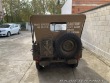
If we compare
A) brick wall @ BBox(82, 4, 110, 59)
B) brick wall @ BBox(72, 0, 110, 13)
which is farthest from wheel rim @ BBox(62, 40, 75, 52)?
brick wall @ BBox(72, 0, 110, 13)

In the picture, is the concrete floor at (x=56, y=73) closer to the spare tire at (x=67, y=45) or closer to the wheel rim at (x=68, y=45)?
the spare tire at (x=67, y=45)

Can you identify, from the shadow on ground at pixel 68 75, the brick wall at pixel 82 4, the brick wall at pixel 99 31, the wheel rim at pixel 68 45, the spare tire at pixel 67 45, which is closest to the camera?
the shadow on ground at pixel 68 75

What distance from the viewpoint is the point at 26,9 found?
1387 inches

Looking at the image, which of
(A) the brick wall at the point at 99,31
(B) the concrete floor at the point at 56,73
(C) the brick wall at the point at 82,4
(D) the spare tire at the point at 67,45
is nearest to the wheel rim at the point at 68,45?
(D) the spare tire at the point at 67,45

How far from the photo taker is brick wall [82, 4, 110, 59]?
295 inches

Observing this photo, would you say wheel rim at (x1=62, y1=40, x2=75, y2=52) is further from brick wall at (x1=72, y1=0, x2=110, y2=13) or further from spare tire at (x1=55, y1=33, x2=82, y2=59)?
brick wall at (x1=72, y1=0, x2=110, y2=13)

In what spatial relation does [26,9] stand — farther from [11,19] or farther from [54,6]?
[54,6]

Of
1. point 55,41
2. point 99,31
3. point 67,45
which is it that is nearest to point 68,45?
point 67,45

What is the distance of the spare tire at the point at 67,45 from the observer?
5527 mm

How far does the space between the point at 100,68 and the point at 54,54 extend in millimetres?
1927

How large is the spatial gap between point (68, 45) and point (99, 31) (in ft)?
10.9

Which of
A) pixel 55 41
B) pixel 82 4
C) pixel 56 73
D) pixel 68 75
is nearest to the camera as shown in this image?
pixel 55 41

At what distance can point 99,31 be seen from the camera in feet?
27.9

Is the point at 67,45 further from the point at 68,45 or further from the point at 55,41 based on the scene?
the point at 55,41
